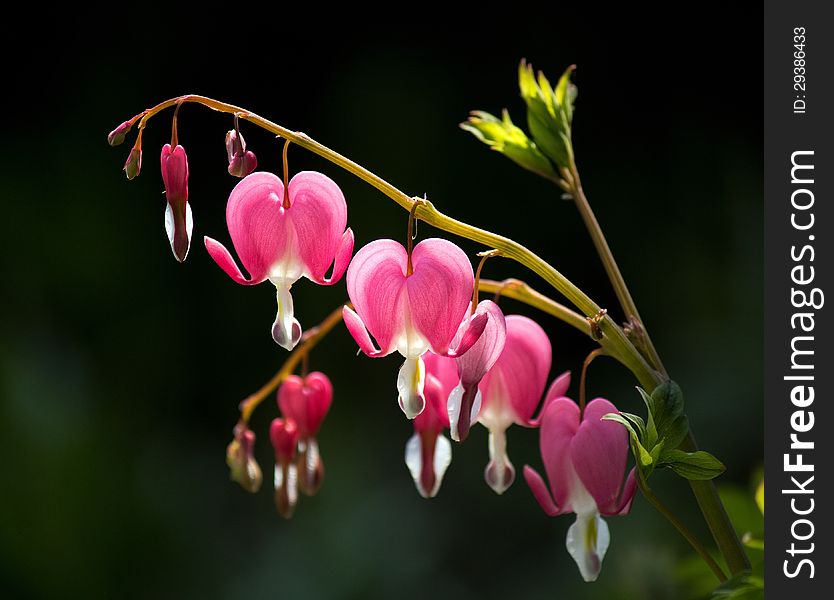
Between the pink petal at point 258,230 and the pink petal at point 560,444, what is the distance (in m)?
0.28

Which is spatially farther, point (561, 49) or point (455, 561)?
point (561, 49)

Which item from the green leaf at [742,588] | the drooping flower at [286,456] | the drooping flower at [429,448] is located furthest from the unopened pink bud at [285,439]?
the green leaf at [742,588]

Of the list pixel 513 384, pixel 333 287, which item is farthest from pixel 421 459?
pixel 333 287

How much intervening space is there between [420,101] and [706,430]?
4.27ft

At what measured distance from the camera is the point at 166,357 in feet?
9.36

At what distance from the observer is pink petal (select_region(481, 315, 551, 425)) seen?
0.88m

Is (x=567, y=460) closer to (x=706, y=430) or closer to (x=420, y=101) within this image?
(x=706, y=430)

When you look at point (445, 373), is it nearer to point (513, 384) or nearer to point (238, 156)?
point (513, 384)

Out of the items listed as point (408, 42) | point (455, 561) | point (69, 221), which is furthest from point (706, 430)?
point (69, 221)

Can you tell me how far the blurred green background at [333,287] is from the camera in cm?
Result: 262

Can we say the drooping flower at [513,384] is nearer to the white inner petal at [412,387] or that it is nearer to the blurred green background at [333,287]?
the white inner petal at [412,387]

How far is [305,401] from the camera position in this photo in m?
1.04

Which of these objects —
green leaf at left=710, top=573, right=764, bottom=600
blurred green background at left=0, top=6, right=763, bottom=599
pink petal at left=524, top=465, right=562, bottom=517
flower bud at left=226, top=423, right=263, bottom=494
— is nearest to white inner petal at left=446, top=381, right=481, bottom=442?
pink petal at left=524, top=465, right=562, bottom=517

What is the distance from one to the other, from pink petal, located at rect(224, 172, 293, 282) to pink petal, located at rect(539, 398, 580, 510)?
0.93 feet
